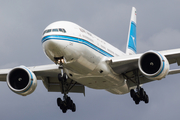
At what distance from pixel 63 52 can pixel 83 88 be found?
8448mm

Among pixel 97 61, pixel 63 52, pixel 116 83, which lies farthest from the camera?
pixel 116 83

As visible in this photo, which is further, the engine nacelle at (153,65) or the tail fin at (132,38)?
the tail fin at (132,38)

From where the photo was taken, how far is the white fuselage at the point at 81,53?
2420 centimetres

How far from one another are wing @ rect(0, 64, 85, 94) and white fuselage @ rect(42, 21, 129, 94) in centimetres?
229

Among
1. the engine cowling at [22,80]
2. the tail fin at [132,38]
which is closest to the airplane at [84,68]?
the engine cowling at [22,80]

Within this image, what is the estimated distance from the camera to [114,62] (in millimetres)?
27531

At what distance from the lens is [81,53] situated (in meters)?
25.5

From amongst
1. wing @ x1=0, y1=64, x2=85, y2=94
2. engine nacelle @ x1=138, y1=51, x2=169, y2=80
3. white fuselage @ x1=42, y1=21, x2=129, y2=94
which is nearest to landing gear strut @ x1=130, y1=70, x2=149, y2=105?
white fuselage @ x1=42, y1=21, x2=129, y2=94

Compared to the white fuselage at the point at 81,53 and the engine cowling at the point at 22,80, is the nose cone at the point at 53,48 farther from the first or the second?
the engine cowling at the point at 22,80

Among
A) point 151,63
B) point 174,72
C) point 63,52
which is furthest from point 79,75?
point 174,72

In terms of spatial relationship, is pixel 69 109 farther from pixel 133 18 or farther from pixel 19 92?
pixel 133 18

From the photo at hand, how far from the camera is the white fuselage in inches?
953

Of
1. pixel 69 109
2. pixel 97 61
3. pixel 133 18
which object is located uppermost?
pixel 133 18

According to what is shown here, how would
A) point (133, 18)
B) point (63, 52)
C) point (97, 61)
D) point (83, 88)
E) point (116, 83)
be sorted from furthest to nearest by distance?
point (133, 18) → point (83, 88) → point (116, 83) → point (97, 61) → point (63, 52)
